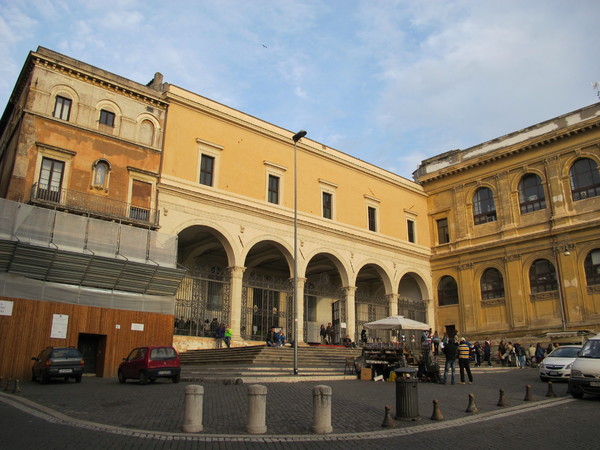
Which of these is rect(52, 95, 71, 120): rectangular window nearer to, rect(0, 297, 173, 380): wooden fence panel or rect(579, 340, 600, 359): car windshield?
rect(0, 297, 173, 380): wooden fence panel

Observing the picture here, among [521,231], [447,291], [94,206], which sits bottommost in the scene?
[447,291]

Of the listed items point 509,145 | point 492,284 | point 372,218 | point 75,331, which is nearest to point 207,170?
point 75,331

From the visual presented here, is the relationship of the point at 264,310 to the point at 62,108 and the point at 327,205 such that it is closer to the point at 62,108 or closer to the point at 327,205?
the point at 327,205

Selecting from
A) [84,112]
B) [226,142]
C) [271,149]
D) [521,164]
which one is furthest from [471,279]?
[84,112]

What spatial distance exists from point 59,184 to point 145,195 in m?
3.41

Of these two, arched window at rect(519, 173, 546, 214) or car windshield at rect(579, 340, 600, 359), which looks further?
arched window at rect(519, 173, 546, 214)

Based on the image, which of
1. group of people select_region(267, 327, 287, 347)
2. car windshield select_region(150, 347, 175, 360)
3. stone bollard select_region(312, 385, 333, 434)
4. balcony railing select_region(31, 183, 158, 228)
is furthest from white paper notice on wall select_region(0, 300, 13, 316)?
stone bollard select_region(312, 385, 333, 434)

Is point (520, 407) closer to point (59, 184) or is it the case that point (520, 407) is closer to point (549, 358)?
point (549, 358)

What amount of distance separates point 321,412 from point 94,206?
15.3m

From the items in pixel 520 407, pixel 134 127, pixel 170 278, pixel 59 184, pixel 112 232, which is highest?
pixel 134 127

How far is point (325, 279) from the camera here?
99.0ft

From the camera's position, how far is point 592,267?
2686cm

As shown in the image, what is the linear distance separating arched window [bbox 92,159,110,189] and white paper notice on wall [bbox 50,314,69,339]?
5827 millimetres

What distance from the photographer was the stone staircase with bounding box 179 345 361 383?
1497 centimetres
